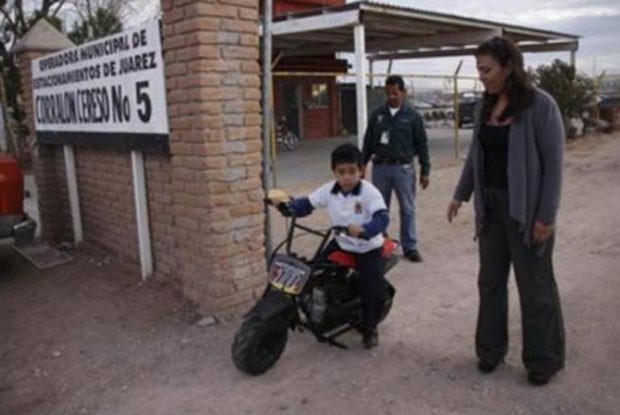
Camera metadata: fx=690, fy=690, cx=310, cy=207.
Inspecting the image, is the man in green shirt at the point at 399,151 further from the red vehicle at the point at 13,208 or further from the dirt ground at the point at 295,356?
the red vehicle at the point at 13,208

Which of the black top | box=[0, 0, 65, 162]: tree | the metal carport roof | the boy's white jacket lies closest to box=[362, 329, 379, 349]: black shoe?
the boy's white jacket

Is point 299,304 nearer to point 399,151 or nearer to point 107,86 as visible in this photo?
point 399,151

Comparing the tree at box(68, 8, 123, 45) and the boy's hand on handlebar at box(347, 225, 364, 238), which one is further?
the tree at box(68, 8, 123, 45)

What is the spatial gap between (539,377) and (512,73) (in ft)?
5.56

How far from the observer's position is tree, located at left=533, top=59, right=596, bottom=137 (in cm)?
2100

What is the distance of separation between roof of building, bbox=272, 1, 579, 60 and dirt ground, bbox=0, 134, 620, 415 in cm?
742

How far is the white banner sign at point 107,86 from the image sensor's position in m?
5.48

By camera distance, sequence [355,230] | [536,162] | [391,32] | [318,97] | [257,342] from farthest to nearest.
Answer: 1. [318,97]
2. [391,32]
3. [257,342]
4. [355,230]
5. [536,162]

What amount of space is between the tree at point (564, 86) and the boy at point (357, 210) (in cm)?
1800

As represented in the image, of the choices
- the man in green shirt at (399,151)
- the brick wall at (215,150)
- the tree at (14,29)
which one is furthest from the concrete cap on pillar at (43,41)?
the tree at (14,29)

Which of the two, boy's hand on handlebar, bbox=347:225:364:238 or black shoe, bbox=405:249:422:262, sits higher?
boy's hand on handlebar, bbox=347:225:364:238

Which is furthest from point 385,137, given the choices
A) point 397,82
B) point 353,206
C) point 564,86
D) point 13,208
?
point 564,86

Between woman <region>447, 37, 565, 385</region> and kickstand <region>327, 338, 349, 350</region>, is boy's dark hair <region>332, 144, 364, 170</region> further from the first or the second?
kickstand <region>327, 338, 349, 350</region>

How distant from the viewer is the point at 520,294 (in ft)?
12.8
